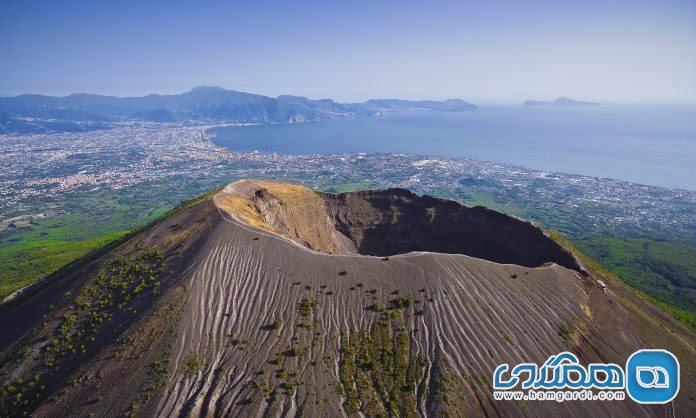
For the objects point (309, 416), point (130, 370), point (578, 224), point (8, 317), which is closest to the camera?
point (309, 416)

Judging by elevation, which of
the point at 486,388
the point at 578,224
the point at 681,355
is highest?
the point at 486,388

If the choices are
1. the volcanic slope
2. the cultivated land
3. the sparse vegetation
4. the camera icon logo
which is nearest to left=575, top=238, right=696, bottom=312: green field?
the cultivated land

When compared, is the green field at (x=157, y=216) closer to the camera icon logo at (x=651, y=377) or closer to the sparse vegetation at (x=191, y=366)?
the camera icon logo at (x=651, y=377)

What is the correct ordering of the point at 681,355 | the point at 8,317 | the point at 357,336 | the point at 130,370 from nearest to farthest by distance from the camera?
the point at 130,370, the point at 357,336, the point at 681,355, the point at 8,317

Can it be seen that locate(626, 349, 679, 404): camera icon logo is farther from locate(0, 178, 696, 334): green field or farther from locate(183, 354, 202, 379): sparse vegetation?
locate(183, 354, 202, 379): sparse vegetation

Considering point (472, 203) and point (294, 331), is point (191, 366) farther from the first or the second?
point (472, 203)

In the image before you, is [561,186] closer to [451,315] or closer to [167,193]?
[451,315]

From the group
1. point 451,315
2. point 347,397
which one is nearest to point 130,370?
point 347,397
